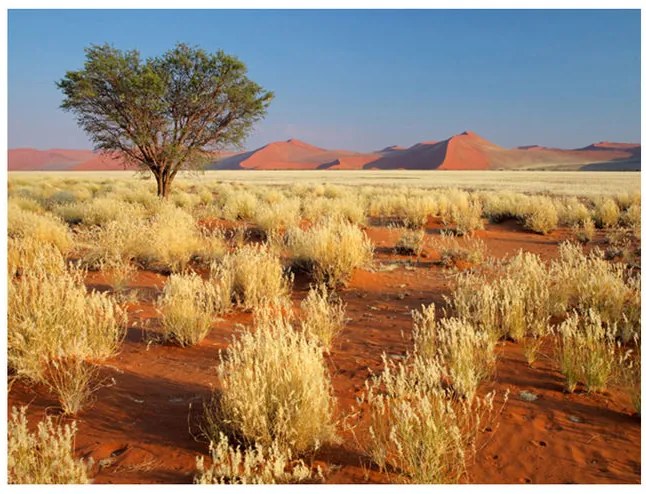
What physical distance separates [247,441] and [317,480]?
54 centimetres

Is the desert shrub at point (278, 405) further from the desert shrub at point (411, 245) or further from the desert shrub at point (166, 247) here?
the desert shrub at point (411, 245)

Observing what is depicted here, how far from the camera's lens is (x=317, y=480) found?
2.87 metres

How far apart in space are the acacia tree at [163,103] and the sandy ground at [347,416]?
41.8 feet

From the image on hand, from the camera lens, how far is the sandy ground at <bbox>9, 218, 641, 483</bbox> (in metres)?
3.03

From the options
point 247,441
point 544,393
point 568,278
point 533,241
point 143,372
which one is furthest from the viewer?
point 533,241

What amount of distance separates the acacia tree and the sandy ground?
41.8 feet

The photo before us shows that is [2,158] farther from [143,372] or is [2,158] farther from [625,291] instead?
[625,291]

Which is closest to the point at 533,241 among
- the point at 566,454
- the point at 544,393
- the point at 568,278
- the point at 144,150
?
the point at 568,278

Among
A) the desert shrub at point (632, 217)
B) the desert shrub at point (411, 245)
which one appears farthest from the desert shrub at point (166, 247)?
the desert shrub at point (632, 217)

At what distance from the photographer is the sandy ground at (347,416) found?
3.03 meters

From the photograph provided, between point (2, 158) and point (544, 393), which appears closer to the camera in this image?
point (2, 158)

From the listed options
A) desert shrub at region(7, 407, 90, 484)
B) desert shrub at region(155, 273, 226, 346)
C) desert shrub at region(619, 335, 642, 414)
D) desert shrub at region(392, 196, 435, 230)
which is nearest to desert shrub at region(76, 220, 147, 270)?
desert shrub at region(155, 273, 226, 346)

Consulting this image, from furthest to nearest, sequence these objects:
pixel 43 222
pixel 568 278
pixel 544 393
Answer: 1. pixel 43 222
2. pixel 568 278
3. pixel 544 393

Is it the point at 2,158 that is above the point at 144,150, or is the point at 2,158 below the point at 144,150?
below
